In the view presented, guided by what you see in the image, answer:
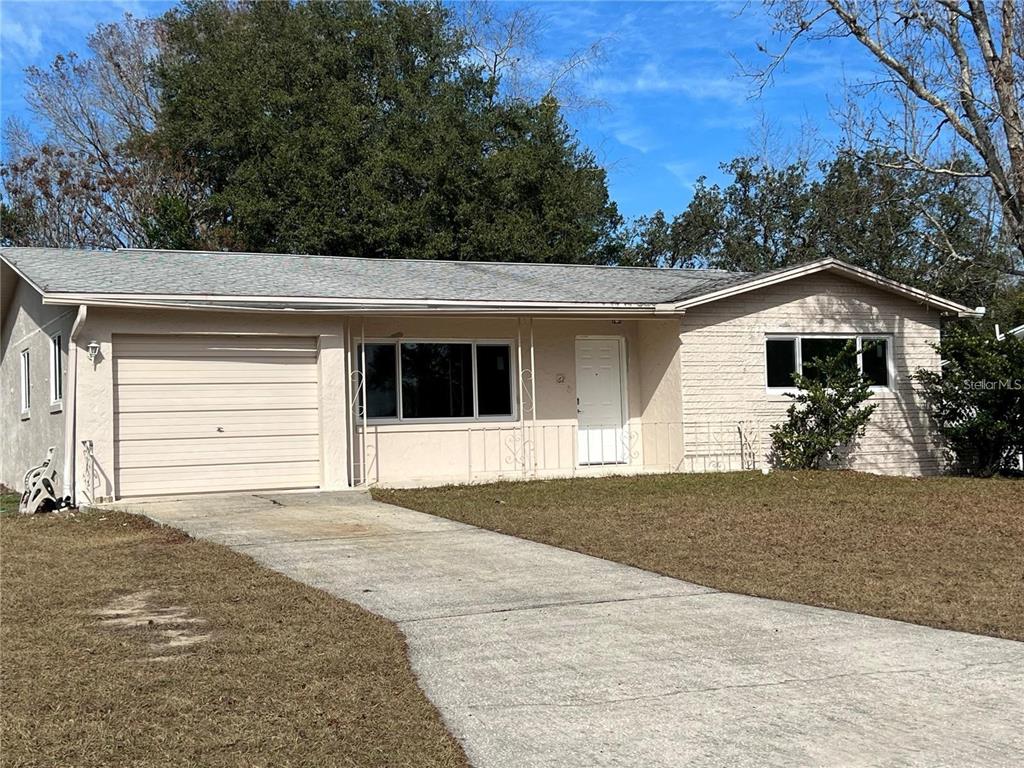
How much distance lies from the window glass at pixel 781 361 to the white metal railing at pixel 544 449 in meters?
0.91

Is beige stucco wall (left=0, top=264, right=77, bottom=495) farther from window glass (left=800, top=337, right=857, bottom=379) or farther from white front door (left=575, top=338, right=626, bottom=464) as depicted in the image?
window glass (left=800, top=337, right=857, bottom=379)

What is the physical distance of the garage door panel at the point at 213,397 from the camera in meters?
12.8

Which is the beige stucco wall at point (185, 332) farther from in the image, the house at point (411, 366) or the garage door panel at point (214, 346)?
the garage door panel at point (214, 346)

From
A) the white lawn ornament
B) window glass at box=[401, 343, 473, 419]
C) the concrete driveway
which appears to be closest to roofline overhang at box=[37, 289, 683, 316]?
window glass at box=[401, 343, 473, 419]

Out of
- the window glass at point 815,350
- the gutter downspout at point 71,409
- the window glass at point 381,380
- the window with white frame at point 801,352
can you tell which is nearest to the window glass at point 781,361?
the window with white frame at point 801,352

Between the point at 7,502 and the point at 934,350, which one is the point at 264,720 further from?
the point at 934,350

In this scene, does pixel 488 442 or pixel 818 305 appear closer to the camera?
pixel 488 442

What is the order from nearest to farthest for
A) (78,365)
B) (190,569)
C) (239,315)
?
(190,569) → (78,365) → (239,315)

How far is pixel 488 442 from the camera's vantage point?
15.3 meters

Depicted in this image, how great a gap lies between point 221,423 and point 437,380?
132 inches

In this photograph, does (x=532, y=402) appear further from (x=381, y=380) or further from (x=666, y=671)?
(x=666, y=671)

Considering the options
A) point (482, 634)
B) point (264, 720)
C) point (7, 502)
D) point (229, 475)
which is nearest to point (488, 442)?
point (229, 475)

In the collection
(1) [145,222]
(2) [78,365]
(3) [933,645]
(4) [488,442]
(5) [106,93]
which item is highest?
(5) [106,93]

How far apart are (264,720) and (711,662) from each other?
2.35 m
